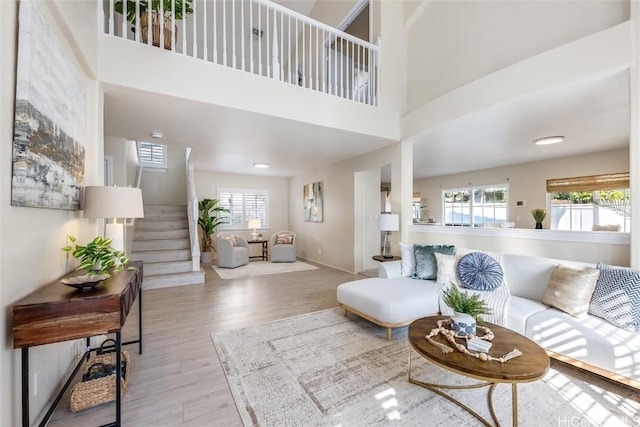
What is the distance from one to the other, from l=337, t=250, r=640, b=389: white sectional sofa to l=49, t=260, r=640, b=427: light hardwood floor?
0.23m

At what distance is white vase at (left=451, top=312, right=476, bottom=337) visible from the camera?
1.78 m

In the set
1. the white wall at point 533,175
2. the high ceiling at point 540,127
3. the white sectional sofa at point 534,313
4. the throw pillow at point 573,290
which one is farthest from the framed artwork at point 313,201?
the throw pillow at point 573,290

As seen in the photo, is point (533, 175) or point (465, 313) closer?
point (465, 313)

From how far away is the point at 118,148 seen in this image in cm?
514

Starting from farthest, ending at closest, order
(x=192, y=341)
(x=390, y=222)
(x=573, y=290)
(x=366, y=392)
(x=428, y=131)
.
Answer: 1. (x=390, y=222)
2. (x=428, y=131)
3. (x=192, y=341)
4. (x=573, y=290)
5. (x=366, y=392)

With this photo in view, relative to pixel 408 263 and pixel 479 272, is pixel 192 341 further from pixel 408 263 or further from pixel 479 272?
pixel 479 272

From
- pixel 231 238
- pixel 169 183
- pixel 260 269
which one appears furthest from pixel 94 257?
pixel 169 183

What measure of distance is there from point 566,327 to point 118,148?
6.93m

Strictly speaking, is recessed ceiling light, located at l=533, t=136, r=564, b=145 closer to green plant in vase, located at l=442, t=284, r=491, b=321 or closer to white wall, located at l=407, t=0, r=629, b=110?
white wall, located at l=407, t=0, r=629, b=110

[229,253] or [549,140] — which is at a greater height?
[549,140]

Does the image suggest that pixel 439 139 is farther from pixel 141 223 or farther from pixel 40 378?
pixel 141 223

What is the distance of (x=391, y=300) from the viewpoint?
269 cm

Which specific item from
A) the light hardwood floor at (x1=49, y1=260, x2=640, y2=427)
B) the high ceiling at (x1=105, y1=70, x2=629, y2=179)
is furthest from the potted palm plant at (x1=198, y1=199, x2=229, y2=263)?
the light hardwood floor at (x1=49, y1=260, x2=640, y2=427)

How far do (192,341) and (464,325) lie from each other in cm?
247
